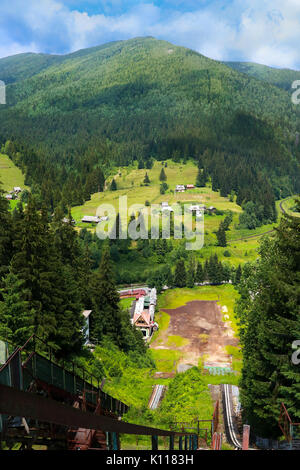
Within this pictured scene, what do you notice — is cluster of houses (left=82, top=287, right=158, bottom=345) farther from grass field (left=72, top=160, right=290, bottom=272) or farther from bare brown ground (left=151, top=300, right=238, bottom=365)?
grass field (left=72, top=160, right=290, bottom=272)

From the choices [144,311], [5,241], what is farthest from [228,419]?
[144,311]

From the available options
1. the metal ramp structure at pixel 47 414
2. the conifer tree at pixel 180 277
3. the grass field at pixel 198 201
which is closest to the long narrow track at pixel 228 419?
the metal ramp structure at pixel 47 414

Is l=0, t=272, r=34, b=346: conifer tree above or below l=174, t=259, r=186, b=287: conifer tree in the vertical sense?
above

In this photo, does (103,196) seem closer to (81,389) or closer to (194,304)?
(194,304)

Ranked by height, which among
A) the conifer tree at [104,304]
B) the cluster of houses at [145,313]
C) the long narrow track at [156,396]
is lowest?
the cluster of houses at [145,313]

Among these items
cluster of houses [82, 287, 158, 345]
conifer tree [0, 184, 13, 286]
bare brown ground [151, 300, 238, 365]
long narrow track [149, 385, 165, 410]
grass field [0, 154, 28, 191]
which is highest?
grass field [0, 154, 28, 191]

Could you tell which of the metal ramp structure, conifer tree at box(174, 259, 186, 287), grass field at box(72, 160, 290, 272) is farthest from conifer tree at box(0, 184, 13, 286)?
grass field at box(72, 160, 290, 272)

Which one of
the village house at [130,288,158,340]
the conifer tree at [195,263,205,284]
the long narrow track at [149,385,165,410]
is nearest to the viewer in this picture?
the long narrow track at [149,385,165,410]

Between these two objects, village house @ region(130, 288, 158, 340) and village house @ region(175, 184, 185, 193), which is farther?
village house @ region(175, 184, 185, 193)

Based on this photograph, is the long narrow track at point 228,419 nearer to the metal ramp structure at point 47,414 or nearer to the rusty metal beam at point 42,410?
the metal ramp structure at point 47,414
